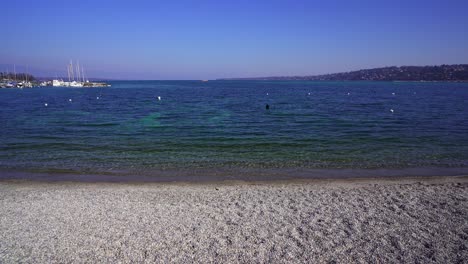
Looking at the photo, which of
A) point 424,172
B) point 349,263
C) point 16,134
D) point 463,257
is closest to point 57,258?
point 349,263

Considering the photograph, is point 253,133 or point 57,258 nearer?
point 57,258

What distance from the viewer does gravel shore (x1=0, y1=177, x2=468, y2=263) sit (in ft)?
21.0

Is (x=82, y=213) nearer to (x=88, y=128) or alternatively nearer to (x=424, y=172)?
(x=424, y=172)

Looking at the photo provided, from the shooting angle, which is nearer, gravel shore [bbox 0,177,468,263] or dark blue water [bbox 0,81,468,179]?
gravel shore [bbox 0,177,468,263]

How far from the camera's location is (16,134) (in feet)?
73.0

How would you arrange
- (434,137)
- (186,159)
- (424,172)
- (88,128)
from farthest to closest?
(88,128)
(434,137)
(186,159)
(424,172)

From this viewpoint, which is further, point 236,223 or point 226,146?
point 226,146

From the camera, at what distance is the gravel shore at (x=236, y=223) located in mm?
6387

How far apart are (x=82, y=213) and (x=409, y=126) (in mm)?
25958

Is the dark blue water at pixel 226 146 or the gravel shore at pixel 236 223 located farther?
the dark blue water at pixel 226 146

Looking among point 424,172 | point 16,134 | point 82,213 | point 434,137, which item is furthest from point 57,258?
point 434,137

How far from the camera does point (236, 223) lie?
25.7 feet

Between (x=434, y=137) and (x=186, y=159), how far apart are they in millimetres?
16736

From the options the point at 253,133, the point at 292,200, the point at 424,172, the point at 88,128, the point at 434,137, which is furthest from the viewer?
the point at 88,128
